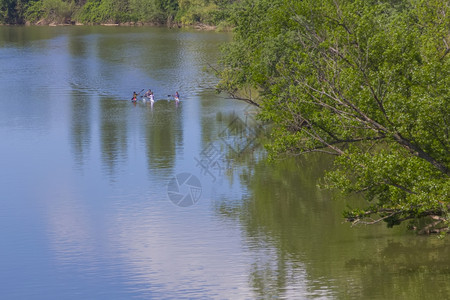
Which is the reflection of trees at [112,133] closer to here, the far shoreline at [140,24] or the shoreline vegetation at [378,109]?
the shoreline vegetation at [378,109]

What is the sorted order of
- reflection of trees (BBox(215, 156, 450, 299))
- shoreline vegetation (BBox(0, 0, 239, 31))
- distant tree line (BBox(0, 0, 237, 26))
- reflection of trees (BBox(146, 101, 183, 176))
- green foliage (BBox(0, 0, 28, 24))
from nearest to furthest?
reflection of trees (BBox(215, 156, 450, 299)), reflection of trees (BBox(146, 101, 183, 176)), shoreline vegetation (BBox(0, 0, 239, 31)), distant tree line (BBox(0, 0, 237, 26)), green foliage (BBox(0, 0, 28, 24))

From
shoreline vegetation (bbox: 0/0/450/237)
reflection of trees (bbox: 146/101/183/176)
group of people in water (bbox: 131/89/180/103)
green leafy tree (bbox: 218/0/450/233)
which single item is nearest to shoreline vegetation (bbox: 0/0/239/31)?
→ group of people in water (bbox: 131/89/180/103)

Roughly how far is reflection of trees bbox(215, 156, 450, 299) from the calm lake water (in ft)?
0.22

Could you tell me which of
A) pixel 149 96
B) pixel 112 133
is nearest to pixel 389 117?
pixel 112 133

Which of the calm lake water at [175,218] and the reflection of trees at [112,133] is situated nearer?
the calm lake water at [175,218]

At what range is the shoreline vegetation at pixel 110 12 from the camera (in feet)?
479

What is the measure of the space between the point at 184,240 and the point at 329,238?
19.3 ft

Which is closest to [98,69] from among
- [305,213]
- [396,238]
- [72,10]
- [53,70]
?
[53,70]

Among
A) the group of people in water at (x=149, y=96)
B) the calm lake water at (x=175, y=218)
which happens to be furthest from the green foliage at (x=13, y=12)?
the group of people in water at (x=149, y=96)

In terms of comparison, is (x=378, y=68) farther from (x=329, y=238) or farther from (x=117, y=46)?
(x=117, y=46)

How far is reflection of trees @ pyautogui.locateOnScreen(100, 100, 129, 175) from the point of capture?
47.1 m

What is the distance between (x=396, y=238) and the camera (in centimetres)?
3125

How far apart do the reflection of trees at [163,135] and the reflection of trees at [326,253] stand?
884cm

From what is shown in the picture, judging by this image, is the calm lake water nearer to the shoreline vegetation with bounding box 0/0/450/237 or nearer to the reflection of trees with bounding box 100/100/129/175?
the reflection of trees with bounding box 100/100/129/175
